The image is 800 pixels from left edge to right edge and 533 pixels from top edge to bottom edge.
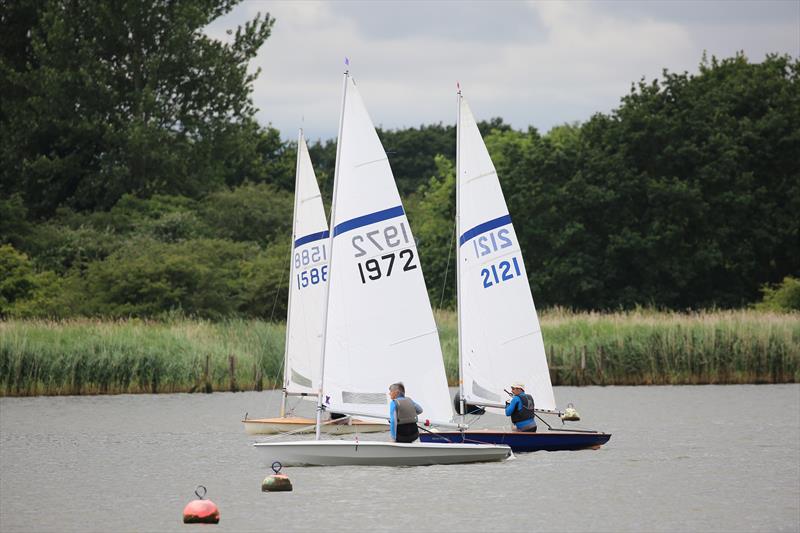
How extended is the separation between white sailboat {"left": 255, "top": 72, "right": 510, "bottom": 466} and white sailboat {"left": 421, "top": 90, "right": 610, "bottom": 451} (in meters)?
2.30

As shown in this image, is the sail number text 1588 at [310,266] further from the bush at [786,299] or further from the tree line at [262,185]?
the bush at [786,299]

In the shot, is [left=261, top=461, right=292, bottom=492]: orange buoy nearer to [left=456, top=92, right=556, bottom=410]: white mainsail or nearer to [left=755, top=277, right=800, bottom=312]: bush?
[left=456, top=92, right=556, bottom=410]: white mainsail

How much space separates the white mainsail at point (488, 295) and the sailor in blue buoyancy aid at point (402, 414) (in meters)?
2.98

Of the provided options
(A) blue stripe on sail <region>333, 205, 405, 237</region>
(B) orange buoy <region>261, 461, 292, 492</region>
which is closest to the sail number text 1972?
(A) blue stripe on sail <region>333, 205, 405, 237</region>

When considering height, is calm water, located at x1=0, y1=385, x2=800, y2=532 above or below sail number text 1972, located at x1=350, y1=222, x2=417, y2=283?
below

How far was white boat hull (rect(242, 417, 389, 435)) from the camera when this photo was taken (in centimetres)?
3039

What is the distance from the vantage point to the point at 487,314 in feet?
91.9

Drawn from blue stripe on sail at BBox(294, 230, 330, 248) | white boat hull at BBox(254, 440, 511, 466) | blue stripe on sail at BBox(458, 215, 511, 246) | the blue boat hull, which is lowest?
white boat hull at BBox(254, 440, 511, 466)

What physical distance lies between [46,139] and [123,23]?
682cm

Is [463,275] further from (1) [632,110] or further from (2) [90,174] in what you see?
(2) [90,174]

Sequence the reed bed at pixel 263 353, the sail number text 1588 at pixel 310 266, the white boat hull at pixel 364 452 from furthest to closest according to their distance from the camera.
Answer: the reed bed at pixel 263 353
the sail number text 1588 at pixel 310 266
the white boat hull at pixel 364 452

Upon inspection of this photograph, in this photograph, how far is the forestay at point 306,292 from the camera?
31.8 meters

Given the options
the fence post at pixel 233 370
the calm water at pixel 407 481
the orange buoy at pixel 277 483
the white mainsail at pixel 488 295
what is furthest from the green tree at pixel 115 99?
the orange buoy at pixel 277 483

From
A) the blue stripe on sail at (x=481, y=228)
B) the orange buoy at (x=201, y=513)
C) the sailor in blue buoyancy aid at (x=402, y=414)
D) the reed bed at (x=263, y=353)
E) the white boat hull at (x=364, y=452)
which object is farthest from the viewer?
the reed bed at (x=263, y=353)
